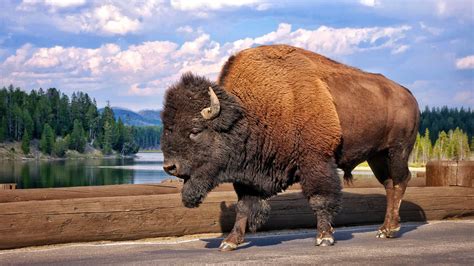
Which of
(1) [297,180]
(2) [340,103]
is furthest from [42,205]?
(2) [340,103]

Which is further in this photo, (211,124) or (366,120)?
(366,120)

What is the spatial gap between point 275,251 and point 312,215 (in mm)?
3303

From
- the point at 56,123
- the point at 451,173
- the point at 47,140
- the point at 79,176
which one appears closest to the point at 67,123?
the point at 56,123

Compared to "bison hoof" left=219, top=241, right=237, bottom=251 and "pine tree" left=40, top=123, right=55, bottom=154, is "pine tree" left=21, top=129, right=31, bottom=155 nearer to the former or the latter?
"pine tree" left=40, top=123, right=55, bottom=154

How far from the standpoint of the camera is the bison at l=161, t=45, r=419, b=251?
7.96 m

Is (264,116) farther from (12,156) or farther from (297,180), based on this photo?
(12,156)

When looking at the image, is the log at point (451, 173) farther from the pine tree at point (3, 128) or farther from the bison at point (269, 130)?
the pine tree at point (3, 128)

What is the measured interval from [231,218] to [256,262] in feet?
11.5

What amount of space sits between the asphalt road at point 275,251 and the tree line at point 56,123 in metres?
163

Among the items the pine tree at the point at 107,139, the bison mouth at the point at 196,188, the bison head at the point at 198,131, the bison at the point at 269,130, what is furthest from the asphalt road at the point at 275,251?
the pine tree at the point at 107,139

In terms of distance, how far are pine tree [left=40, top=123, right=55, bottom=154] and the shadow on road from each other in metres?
163

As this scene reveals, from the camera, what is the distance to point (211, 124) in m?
7.95

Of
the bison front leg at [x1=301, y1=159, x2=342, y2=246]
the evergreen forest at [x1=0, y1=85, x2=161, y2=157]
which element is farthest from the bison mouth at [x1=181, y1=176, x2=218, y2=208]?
the evergreen forest at [x1=0, y1=85, x2=161, y2=157]

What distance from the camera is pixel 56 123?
597 ft
